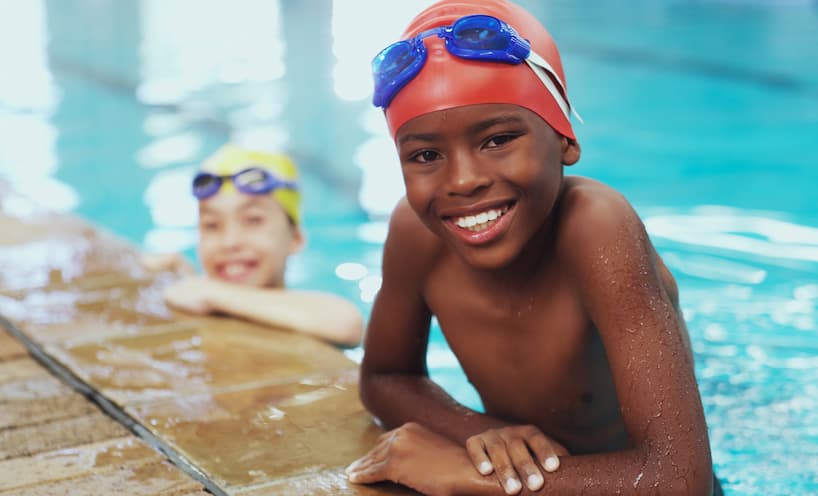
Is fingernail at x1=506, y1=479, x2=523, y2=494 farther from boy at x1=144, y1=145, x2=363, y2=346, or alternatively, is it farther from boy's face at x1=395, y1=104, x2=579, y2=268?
boy at x1=144, y1=145, x2=363, y2=346

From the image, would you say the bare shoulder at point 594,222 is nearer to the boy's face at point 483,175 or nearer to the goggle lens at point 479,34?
the boy's face at point 483,175

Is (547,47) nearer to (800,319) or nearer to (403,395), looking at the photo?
(403,395)

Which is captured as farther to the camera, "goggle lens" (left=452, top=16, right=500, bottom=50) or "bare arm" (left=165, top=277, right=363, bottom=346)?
"bare arm" (left=165, top=277, right=363, bottom=346)

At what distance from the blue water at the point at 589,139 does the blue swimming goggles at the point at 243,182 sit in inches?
43.6

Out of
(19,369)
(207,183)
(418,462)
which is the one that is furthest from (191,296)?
(418,462)

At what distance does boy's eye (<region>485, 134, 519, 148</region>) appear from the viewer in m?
2.47

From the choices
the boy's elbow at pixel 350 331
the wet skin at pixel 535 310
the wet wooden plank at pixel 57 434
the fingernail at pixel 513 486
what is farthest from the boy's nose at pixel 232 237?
the fingernail at pixel 513 486

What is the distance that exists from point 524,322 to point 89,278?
2668 mm

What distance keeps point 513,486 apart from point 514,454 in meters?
0.08

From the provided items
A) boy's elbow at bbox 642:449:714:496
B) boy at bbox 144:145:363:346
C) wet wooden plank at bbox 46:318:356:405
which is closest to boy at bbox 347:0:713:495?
boy's elbow at bbox 642:449:714:496

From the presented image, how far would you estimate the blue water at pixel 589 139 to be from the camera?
488 cm

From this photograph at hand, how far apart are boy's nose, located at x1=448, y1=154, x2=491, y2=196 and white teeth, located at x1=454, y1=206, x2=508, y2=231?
0.06 m

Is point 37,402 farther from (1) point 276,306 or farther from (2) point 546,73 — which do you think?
(2) point 546,73

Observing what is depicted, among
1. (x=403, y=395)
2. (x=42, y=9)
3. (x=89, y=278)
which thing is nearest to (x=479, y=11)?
A: (x=403, y=395)
